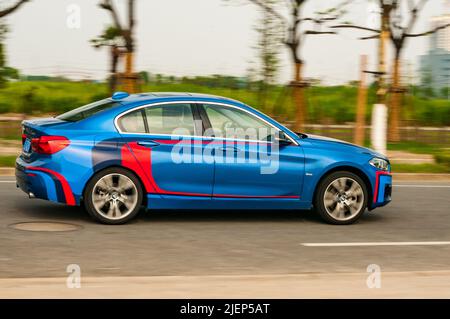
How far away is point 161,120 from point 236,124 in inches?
35.5

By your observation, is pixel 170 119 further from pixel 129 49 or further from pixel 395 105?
pixel 395 105

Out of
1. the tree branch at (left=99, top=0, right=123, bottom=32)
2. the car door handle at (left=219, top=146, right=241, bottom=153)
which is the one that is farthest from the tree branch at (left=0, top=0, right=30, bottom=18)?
the car door handle at (left=219, top=146, right=241, bottom=153)

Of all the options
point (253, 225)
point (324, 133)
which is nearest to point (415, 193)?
point (253, 225)

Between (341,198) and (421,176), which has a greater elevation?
(341,198)

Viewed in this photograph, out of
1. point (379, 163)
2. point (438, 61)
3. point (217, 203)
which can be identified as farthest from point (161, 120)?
point (438, 61)

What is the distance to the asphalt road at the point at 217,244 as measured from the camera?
8336 millimetres

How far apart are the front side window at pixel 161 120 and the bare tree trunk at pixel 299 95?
1212cm

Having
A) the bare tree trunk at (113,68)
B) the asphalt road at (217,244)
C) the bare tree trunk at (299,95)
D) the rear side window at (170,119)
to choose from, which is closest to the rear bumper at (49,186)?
the asphalt road at (217,244)

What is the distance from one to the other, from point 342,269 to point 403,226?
317cm

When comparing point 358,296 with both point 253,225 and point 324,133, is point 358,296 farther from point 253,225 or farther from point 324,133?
point 324,133

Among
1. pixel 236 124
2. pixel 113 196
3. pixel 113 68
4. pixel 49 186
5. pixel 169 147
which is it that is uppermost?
pixel 113 68

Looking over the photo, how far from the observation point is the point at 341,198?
1130cm

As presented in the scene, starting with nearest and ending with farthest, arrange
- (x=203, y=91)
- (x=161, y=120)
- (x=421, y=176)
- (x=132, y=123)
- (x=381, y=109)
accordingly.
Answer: (x=132, y=123) → (x=161, y=120) → (x=421, y=176) → (x=381, y=109) → (x=203, y=91)

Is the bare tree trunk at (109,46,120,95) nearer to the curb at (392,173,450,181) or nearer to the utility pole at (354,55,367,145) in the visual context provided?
the utility pole at (354,55,367,145)
